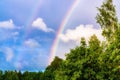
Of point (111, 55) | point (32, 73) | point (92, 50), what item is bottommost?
point (111, 55)

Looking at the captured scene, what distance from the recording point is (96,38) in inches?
3661

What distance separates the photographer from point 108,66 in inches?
2183

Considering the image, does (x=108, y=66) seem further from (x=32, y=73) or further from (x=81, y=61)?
(x=32, y=73)

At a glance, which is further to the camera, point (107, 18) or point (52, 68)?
point (52, 68)

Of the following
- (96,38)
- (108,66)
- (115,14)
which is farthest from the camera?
(96,38)

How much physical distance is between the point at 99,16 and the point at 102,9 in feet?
5.09

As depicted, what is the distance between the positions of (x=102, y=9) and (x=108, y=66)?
31.2 meters

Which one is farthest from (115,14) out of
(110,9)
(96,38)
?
(96,38)

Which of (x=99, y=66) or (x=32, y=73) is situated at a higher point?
(x=32, y=73)

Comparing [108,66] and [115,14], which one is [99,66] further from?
[115,14]

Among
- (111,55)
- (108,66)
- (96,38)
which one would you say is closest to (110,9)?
(96,38)

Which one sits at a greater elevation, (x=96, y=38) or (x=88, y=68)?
(x=96, y=38)

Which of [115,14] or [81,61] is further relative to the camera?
[115,14]

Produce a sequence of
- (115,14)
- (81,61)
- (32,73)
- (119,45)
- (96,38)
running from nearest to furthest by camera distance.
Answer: (119,45)
(81,61)
(115,14)
(96,38)
(32,73)
